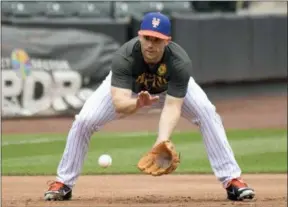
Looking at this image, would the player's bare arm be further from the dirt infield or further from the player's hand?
the dirt infield

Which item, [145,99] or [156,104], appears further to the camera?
[156,104]

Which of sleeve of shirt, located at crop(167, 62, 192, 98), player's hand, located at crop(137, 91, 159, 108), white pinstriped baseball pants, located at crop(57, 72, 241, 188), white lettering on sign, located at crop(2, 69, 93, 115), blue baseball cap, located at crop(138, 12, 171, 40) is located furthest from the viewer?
white lettering on sign, located at crop(2, 69, 93, 115)

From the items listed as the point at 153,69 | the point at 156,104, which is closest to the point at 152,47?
the point at 153,69

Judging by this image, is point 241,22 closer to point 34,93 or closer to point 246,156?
point 34,93

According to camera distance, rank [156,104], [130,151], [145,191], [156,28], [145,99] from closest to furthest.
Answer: [145,99] → [156,28] → [156,104] → [145,191] → [130,151]

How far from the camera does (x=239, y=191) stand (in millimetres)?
6418

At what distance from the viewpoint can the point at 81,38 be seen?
1516cm

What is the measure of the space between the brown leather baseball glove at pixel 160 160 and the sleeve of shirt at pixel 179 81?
0.38m

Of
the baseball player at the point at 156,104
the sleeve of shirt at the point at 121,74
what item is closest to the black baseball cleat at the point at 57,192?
the baseball player at the point at 156,104

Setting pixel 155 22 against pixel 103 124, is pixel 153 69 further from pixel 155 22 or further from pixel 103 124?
pixel 103 124

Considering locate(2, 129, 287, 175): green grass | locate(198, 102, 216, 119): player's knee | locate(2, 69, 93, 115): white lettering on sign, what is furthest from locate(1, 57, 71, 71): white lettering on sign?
locate(198, 102, 216, 119): player's knee

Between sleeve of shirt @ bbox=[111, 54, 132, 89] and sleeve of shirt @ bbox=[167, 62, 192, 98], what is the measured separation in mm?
289

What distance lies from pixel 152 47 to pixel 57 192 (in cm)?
127

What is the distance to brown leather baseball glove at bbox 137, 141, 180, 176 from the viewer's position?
5840 mm
